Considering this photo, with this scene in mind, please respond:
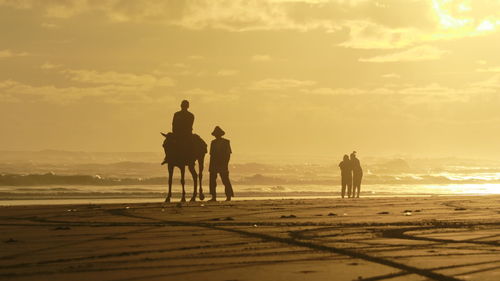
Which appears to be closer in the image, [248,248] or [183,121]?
[248,248]

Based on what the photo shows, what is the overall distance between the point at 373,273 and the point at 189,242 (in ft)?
10.1

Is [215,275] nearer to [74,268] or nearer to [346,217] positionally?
[74,268]

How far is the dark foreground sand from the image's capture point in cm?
697

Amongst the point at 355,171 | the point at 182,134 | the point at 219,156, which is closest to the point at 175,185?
the point at 355,171

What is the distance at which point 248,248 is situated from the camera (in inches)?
350

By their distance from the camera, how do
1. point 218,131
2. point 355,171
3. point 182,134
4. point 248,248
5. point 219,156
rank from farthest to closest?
point 355,171 → point 219,156 → point 218,131 → point 182,134 → point 248,248

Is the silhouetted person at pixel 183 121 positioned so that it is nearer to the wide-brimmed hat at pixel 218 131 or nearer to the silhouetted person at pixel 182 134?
the silhouetted person at pixel 182 134

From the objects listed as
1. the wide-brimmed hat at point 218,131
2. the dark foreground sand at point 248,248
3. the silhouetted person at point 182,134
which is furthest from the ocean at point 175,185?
the dark foreground sand at point 248,248

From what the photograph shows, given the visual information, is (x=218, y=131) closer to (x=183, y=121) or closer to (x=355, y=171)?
(x=183, y=121)

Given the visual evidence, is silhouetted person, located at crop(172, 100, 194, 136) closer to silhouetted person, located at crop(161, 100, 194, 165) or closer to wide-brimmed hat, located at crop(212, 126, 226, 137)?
silhouetted person, located at crop(161, 100, 194, 165)

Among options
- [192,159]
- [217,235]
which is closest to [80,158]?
[192,159]

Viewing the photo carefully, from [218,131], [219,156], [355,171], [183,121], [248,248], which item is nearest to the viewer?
[248,248]

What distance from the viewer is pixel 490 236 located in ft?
34.6

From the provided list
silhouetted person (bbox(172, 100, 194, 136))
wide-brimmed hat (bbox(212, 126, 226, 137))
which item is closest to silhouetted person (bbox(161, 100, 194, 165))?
silhouetted person (bbox(172, 100, 194, 136))
